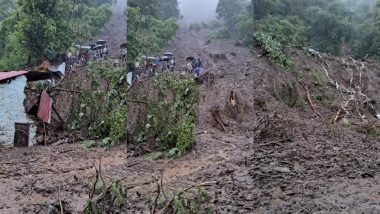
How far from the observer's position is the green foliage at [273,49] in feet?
21.2

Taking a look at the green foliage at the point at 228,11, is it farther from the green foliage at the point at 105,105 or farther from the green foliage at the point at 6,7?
the green foliage at the point at 6,7

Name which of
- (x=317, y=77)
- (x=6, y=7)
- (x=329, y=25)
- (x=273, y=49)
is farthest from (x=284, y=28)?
(x=6, y=7)

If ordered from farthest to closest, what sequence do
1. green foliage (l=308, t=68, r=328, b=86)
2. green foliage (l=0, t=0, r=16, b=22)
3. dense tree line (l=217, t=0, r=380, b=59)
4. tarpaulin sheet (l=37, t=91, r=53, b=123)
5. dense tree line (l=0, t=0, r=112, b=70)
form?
1. dense tree line (l=217, t=0, r=380, b=59)
2. green foliage (l=308, t=68, r=328, b=86)
3. tarpaulin sheet (l=37, t=91, r=53, b=123)
4. green foliage (l=0, t=0, r=16, b=22)
5. dense tree line (l=0, t=0, r=112, b=70)

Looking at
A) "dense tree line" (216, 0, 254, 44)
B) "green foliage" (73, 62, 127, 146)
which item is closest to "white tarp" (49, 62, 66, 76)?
"green foliage" (73, 62, 127, 146)

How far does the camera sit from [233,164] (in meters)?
3.74

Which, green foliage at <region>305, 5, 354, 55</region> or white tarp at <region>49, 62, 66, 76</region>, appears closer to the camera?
white tarp at <region>49, 62, 66, 76</region>

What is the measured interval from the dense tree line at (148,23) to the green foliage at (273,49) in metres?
3.35

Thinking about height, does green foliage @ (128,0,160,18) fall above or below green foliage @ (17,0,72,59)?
above

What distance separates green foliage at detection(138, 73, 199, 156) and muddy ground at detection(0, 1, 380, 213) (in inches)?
5.7

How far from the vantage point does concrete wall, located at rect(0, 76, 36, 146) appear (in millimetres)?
4352

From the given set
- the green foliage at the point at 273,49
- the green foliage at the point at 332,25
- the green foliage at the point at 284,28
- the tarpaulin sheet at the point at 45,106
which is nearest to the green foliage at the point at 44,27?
the tarpaulin sheet at the point at 45,106

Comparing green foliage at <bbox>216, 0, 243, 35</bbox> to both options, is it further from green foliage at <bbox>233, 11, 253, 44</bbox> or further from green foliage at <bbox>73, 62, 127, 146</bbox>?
green foliage at <bbox>73, 62, 127, 146</bbox>

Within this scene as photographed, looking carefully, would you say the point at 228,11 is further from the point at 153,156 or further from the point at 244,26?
the point at 153,156

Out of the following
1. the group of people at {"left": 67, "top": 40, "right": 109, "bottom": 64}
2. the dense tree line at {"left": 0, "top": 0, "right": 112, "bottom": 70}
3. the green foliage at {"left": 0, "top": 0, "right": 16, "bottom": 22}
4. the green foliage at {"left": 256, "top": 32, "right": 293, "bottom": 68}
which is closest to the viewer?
the group of people at {"left": 67, "top": 40, "right": 109, "bottom": 64}
